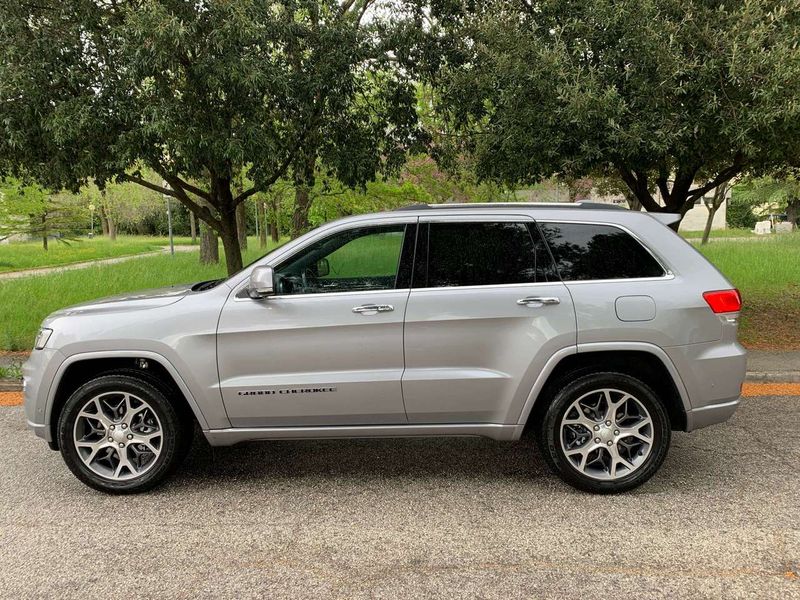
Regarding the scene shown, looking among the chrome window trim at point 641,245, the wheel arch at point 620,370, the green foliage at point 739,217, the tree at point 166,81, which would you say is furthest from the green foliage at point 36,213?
the green foliage at point 739,217

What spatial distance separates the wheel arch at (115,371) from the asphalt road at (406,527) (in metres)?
0.54

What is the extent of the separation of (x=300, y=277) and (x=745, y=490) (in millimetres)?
3063

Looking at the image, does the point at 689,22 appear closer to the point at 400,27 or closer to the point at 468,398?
the point at 400,27

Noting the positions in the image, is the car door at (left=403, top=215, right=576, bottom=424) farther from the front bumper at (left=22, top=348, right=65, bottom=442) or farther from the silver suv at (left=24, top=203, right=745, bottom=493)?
the front bumper at (left=22, top=348, right=65, bottom=442)

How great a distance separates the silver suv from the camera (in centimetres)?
375

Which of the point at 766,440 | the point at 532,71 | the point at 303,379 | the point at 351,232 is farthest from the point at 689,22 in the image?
the point at 303,379

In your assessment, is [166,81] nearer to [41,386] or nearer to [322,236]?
[322,236]

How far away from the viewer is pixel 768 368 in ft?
21.3

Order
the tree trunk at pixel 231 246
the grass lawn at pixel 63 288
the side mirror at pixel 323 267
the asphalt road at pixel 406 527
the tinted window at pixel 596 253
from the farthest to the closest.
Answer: the tree trunk at pixel 231 246, the grass lawn at pixel 63 288, the side mirror at pixel 323 267, the tinted window at pixel 596 253, the asphalt road at pixel 406 527

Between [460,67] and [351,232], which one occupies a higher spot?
[460,67]

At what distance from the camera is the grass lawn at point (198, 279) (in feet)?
28.0

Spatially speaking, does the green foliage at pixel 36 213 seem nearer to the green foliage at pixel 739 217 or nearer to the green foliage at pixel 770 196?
the green foliage at pixel 770 196

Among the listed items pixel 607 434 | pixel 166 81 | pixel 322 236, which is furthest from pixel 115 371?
pixel 166 81

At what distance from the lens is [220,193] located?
9.47 m
